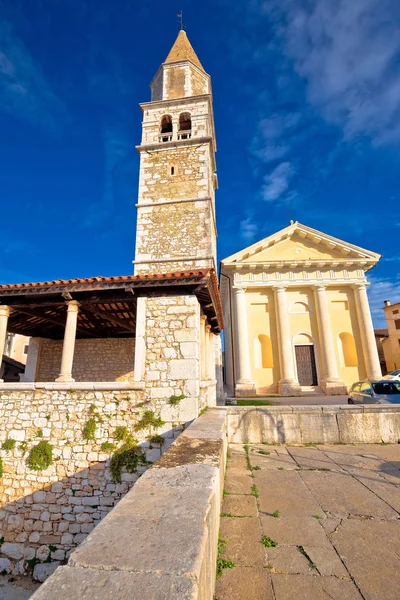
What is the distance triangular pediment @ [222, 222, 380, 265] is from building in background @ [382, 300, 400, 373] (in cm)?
1852

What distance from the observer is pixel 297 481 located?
396cm

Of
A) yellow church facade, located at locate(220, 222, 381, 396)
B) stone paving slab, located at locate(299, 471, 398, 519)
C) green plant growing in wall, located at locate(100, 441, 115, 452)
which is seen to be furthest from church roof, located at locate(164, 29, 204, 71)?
stone paving slab, located at locate(299, 471, 398, 519)

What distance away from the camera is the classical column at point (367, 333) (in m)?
16.8

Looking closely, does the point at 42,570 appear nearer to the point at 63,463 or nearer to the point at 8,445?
the point at 63,463

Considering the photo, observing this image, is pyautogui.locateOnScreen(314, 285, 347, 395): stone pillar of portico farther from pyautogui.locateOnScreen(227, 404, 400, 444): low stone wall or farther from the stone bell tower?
pyautogui.locateOnScreen(227, 404, 400, 444): low stone wall

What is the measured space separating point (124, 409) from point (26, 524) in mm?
3035

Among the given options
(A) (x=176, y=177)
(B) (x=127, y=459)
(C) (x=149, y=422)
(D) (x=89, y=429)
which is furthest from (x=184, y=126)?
(B) (x=127, y=459)

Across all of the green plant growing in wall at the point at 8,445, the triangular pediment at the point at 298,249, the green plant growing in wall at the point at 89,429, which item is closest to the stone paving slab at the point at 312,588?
the green plant growing in wall at the point at 89,429

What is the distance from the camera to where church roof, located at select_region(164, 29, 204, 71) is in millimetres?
16141

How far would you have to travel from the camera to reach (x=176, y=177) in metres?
13.3

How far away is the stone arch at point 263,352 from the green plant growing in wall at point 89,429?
1356 cm

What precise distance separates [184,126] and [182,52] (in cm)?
573

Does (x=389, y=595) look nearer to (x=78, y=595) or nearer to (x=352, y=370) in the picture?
(x=78, y=595)

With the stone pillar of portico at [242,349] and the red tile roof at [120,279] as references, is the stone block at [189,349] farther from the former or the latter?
the stone pillar of portico at [242,349]
